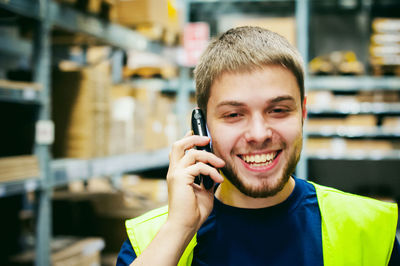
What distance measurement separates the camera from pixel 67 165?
8.04ft

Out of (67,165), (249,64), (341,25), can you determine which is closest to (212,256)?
(249,64)

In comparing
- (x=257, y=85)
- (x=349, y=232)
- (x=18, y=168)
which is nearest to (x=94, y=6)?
(x=18, y=168)

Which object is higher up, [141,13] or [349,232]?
[141,13]

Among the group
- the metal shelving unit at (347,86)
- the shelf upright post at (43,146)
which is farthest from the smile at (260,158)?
the metal shelving unit at (347,86)

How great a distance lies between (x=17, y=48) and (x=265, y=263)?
2.84 meters

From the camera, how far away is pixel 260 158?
3.79ft

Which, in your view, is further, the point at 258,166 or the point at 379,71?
the point at 379,71

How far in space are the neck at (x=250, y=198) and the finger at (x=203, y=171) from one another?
115mm

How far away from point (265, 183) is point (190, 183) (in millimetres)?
219

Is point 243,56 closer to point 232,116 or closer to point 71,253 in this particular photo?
point 232,116

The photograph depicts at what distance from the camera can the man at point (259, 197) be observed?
3.65ft

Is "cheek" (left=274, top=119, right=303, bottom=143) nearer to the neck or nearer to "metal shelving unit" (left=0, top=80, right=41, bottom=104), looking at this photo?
the neck

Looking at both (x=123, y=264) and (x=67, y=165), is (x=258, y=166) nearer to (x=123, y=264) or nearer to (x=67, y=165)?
(x=123, y=264)

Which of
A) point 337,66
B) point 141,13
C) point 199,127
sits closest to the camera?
point 199,127
